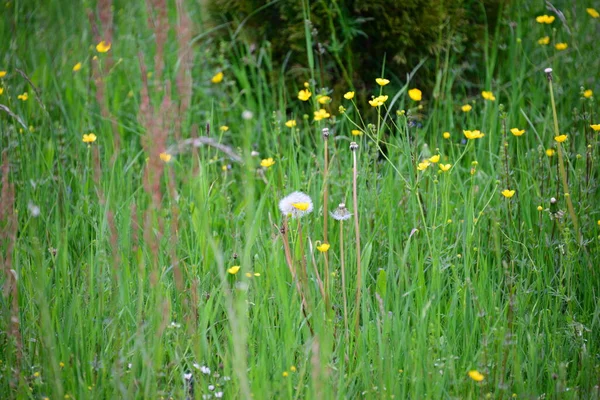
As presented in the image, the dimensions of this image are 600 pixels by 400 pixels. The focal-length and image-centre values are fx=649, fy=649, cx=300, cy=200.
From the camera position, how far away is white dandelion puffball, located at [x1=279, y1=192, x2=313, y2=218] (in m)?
2.00

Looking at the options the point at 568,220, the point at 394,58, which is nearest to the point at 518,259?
the point at 568,220

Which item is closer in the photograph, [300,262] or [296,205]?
[296,205]

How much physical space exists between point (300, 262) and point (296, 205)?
0.27 m

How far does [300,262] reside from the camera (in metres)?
2.18

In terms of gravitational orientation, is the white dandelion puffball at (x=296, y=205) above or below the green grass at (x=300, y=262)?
above

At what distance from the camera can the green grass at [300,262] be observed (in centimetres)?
174

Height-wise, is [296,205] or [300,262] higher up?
[296,205]

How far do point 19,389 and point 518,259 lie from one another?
167 centimetres

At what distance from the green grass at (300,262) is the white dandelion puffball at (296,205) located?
11cm

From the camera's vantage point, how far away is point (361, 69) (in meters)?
3.48

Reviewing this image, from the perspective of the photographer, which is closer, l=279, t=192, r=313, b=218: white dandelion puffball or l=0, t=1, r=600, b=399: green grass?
l=0, t=1, r=600, b=399: green grass

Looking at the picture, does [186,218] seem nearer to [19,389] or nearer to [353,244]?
[353,244]

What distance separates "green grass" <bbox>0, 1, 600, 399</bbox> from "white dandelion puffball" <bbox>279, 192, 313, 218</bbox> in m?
0.11

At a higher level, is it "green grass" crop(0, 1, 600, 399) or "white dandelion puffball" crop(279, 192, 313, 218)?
"white dandelion puffball" crop(279, 192, 313, 218)
